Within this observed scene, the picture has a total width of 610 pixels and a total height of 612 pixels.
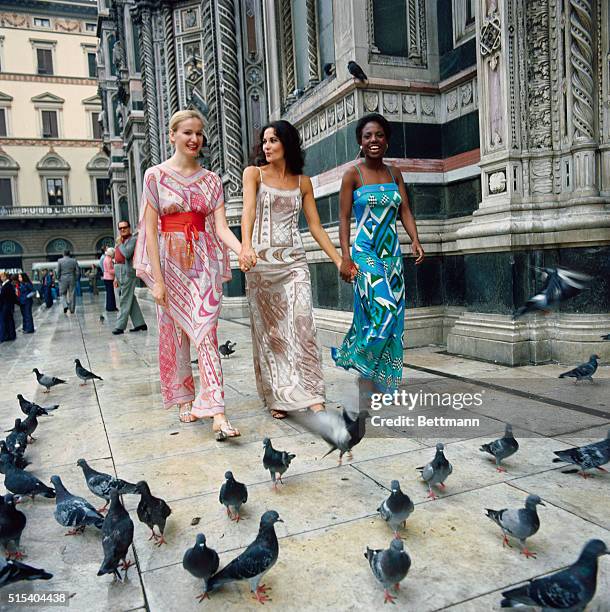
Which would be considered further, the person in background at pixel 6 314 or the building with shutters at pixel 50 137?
the building with shutters at pixel 50 137

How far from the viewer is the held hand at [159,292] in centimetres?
414

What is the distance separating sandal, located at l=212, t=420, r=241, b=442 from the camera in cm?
388

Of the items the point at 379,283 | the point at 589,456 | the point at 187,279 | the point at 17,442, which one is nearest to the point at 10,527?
the point at 17,442

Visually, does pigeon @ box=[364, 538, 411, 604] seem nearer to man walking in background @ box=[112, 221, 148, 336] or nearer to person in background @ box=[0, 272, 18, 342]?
man walking in background @ box=[112, 221, 148, 336]

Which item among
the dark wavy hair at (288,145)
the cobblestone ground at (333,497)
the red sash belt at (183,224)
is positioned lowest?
the cobblestone ground at (333,497)

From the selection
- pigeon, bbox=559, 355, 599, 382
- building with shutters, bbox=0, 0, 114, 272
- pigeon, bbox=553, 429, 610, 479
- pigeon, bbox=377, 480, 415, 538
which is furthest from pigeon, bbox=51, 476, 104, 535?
building with shutters, bbox=0, 0, 114, 272

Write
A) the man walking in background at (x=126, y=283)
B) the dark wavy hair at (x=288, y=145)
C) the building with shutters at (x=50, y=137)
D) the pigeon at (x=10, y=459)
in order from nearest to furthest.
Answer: the pigeon at (x=10, y=459) → the dark wavy hair at (x=288, y=145) → the man walking in background at (x=126, y=283) → the building with shutters at (x=50, y=137)

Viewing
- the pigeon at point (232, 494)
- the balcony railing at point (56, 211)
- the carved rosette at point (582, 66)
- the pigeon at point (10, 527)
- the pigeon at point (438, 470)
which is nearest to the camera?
the pigeon at point (10, 527)

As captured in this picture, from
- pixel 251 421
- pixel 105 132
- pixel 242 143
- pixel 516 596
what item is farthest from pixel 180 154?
pixel 105 132

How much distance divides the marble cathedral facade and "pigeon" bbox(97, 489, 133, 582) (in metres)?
4.31

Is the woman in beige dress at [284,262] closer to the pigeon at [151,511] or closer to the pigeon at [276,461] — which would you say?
the pigeon at [276,461]

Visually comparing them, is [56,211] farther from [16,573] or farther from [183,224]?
[16,573]

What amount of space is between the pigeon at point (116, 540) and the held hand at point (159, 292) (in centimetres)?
199

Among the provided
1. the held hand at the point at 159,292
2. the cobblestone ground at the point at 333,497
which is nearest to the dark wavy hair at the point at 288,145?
the held hand at the point at 159,292
